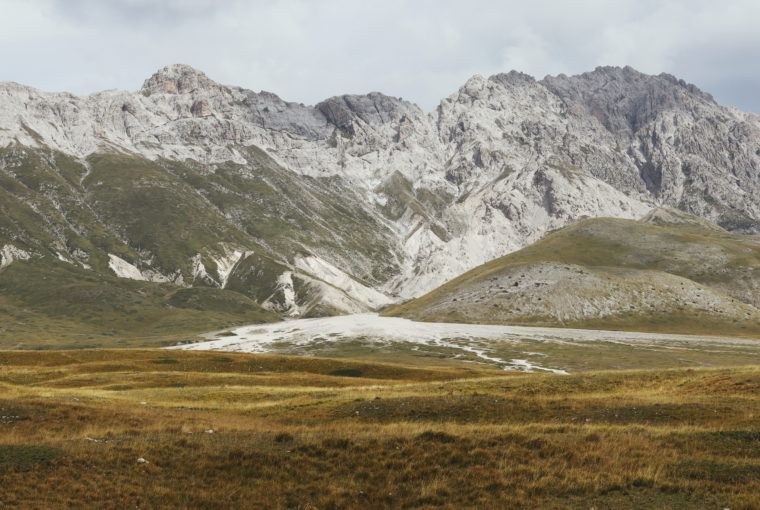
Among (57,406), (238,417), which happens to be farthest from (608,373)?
(57,406)

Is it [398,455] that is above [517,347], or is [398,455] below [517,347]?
above

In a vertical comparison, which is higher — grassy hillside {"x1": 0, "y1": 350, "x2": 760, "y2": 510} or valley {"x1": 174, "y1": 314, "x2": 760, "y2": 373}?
grassy hillside {"x1": 0, "y1": 350, "x2": 760, "y2": 510}

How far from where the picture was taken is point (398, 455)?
72.3 ft

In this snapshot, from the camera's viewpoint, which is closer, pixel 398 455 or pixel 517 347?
pixel 398 455

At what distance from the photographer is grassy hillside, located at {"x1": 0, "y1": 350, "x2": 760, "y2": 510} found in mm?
18016

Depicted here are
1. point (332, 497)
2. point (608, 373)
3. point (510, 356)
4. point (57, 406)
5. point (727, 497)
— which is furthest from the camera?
point (510, 356)

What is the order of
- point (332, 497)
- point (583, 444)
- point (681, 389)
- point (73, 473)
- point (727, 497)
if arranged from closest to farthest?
1. point (727, 497)
2. point (332, 497)
3. point (73, 473)
4. point (583, 444)
5. point (681, 389)

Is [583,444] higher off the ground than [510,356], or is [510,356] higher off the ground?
[583,444]

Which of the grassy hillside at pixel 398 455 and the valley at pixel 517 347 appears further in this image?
the valley at pixel 517 347

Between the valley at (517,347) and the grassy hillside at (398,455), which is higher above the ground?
the grassy hillside at (398,455)

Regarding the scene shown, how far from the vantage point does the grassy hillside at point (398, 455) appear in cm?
1802

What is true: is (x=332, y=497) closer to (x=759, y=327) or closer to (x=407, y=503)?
(x=407, y=503)

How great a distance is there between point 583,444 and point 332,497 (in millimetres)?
11677

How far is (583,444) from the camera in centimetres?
2311
